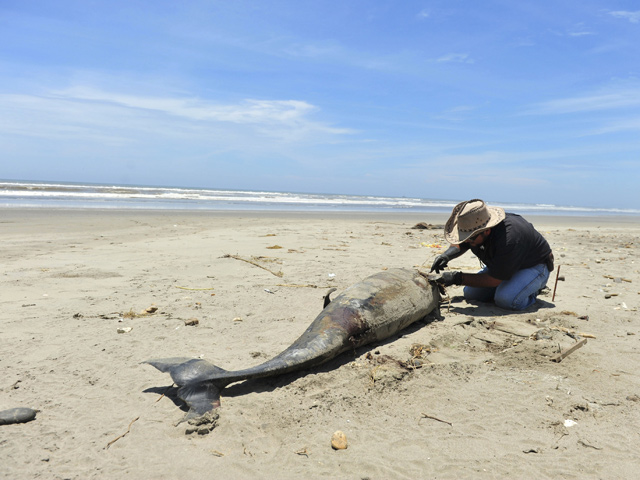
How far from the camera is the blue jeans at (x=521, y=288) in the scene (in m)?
5.25

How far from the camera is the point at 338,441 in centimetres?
277

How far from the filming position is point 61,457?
2.58 metres

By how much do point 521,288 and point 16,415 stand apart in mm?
4928

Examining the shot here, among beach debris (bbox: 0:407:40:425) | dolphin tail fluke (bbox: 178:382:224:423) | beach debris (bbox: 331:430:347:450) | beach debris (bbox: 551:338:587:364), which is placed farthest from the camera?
beach debris (bbox: 551:338:587:364)

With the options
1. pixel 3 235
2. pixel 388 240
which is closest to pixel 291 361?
pixel 388 240

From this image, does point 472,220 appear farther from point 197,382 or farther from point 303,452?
point 197,382

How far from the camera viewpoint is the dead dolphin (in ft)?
10.3

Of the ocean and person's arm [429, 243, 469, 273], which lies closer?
person's arm [429, 243, 469, 273]

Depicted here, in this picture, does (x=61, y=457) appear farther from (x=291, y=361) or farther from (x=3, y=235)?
(x=3, y=235)

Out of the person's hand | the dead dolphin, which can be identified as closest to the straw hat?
the person's hand

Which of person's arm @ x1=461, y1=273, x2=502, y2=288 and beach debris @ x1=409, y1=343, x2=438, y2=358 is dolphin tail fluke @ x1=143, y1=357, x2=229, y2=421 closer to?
beach debris @ x1=409, y1=343, x2=438, y2=358

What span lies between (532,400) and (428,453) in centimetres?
103

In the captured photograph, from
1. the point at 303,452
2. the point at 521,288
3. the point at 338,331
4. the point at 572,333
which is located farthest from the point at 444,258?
the point at 303,452

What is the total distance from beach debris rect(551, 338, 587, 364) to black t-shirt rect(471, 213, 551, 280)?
1.10 m
